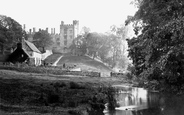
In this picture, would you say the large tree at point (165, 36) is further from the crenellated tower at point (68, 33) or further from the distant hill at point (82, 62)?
the crenellated tower at point (68, 33)

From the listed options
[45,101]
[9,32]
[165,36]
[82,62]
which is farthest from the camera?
[82,62]

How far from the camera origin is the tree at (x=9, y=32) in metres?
66.2

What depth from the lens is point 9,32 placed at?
66500 mm

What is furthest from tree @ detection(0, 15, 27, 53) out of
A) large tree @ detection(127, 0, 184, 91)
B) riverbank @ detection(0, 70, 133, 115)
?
large tree @ detection(127, 0, 184, 91)

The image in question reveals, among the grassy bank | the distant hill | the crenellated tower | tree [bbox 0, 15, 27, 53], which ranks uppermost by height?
the crenellated tower

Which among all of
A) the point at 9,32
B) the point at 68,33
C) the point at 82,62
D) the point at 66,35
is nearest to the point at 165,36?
the point at 9,32

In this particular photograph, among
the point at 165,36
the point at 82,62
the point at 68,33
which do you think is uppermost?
the point at 68,33

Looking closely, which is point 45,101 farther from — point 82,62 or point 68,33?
point 68,33

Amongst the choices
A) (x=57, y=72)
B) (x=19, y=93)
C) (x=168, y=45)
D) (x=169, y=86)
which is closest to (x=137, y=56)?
(x=169, y=86)

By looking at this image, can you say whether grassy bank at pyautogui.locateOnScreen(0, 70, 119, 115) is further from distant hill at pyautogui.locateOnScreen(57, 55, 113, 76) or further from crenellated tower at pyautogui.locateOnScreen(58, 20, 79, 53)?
crenellated tower at pyautogui.locateOnScreen(58, 20, 79, 53)

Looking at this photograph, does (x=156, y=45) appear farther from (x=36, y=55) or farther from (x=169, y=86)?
(x=36, y=55)

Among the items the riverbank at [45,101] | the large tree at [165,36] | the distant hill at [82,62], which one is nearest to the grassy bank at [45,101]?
the riverbank at [45,101]

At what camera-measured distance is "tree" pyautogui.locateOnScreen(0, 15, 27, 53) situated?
66.2 m

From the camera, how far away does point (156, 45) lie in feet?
46.6
